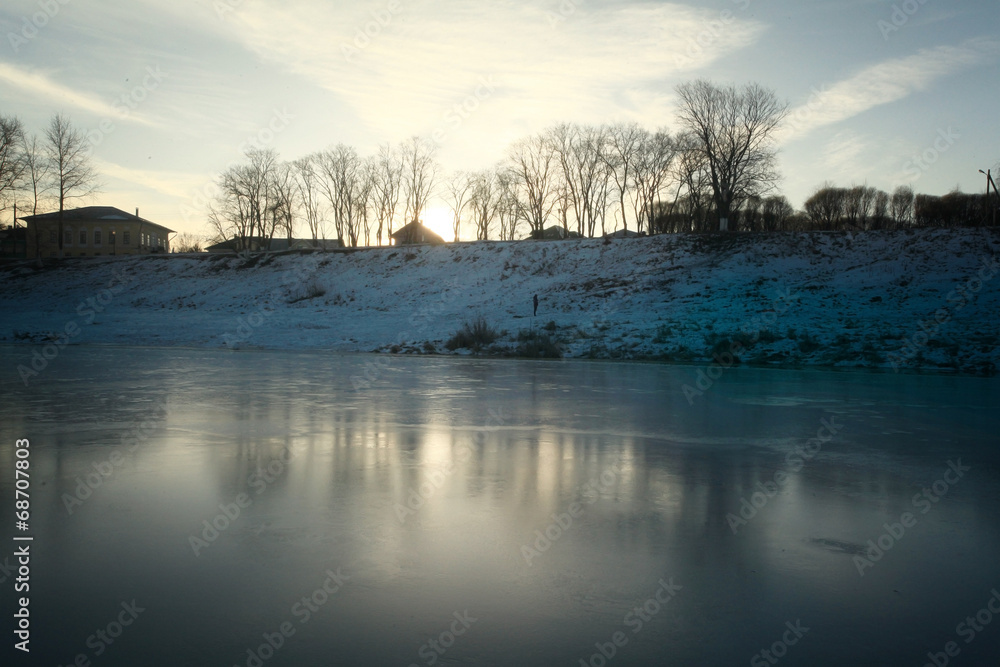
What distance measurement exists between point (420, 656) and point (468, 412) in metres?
7.05

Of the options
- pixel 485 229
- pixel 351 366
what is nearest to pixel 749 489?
pixel 351 366

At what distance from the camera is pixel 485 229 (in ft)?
267

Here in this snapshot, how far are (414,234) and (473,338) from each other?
59994mm

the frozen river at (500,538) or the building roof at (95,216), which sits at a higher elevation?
the building roof at (95,216)

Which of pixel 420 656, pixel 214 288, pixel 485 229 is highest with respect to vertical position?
pixel 485 229

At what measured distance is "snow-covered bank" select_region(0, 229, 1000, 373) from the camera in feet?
81.3

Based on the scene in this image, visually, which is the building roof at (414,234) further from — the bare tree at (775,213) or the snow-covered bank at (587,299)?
the bare tree at (775,213)

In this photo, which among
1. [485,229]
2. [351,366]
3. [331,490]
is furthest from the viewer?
[485,229]

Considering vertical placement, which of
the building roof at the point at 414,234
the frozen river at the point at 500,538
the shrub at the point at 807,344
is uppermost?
the building roof at the point at 414,234

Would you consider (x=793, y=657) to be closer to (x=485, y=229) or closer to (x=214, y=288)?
(x=214, y=288)

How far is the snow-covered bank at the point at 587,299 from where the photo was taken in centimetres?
2478

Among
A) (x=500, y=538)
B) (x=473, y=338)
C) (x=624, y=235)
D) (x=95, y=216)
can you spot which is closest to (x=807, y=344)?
(x=473, y=338)

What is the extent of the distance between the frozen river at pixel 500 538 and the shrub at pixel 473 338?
1597cm

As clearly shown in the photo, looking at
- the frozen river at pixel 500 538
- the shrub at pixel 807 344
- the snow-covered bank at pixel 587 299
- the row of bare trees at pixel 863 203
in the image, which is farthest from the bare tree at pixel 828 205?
the frozen river at pixel 500 538
